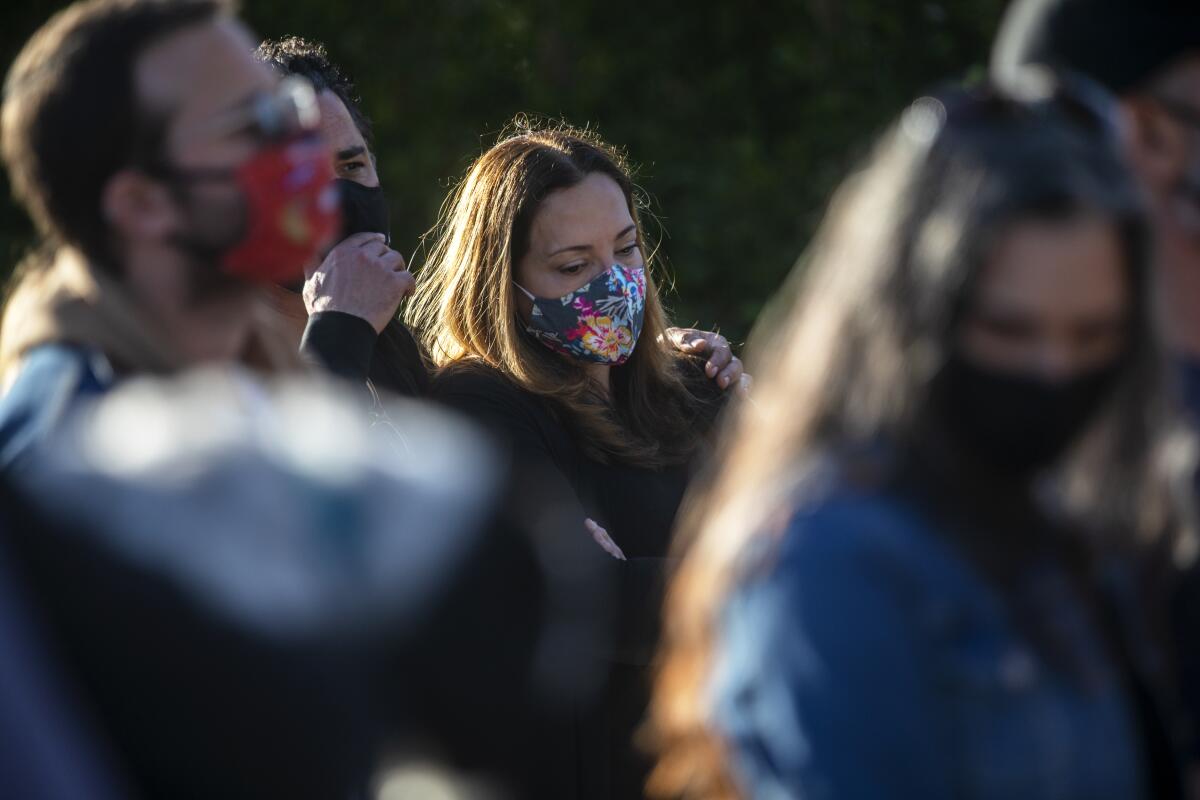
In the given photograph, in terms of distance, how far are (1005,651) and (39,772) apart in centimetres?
95

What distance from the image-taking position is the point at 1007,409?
5.24ft

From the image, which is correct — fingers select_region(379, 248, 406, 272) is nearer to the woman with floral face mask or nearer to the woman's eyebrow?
the woman with floral face mask

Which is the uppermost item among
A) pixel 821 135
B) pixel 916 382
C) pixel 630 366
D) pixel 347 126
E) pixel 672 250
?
pixel 916 382

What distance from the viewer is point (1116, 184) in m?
1.65

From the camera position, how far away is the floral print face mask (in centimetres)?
353

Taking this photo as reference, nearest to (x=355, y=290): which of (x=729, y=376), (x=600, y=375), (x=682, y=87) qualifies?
(x=600, y=375)

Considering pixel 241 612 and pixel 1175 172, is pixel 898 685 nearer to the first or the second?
pixel 241 612

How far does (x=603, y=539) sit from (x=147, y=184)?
150 centimetres

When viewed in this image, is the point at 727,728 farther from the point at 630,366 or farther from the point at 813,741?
the point at 630,366

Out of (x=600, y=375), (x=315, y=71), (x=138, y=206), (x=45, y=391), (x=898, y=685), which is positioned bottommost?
(x=600, y=375)

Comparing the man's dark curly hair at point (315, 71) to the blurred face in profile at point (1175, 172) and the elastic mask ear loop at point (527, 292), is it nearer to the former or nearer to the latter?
the elastic mask ear loop at point (527, 292)

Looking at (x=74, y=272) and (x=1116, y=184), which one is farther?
(x=74, y=272)

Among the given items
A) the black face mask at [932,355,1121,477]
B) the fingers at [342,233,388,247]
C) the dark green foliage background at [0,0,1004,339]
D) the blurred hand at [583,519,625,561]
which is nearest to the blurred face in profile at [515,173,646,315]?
the fingers at [342,233,388,247]

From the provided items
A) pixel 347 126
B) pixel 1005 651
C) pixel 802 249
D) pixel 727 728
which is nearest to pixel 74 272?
pixel 727 728
